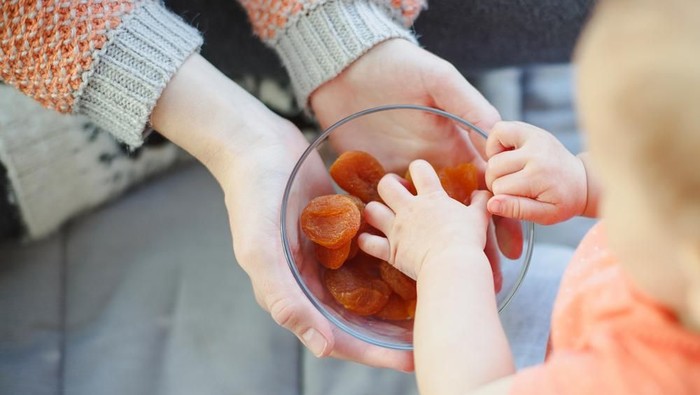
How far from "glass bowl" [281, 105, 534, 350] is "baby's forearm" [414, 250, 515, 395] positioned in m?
0.09

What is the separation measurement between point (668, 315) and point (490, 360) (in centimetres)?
15

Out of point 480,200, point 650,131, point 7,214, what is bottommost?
point 7,214

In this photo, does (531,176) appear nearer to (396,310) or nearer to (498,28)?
(396,310)

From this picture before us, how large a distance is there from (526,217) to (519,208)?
0.01 m

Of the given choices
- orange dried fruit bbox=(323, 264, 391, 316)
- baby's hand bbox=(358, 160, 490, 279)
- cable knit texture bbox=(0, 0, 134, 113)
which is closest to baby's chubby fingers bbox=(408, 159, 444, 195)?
baby's hand bbox=(358, 160, 490, 279)

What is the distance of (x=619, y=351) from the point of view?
0.52 m

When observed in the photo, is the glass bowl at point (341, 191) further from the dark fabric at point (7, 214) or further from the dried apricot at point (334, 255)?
the dark fabric at point (7, 214)

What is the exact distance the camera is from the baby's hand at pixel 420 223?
0.67m

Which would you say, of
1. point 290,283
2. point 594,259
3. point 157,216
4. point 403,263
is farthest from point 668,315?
point 157,216

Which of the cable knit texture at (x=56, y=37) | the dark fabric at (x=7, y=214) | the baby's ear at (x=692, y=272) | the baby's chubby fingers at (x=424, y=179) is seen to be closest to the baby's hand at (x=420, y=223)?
the baby's chubby fingers at (x=424, y=179)

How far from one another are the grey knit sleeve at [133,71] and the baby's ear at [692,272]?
0.56 metres

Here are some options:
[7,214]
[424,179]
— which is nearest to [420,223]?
[424,179]

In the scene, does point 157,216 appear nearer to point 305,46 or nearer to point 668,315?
point 305,46

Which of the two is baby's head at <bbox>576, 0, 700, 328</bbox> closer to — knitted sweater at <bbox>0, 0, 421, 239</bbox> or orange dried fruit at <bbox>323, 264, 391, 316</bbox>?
orange dried fruit at <bbox>323, 264, 391, 316</bbox>
